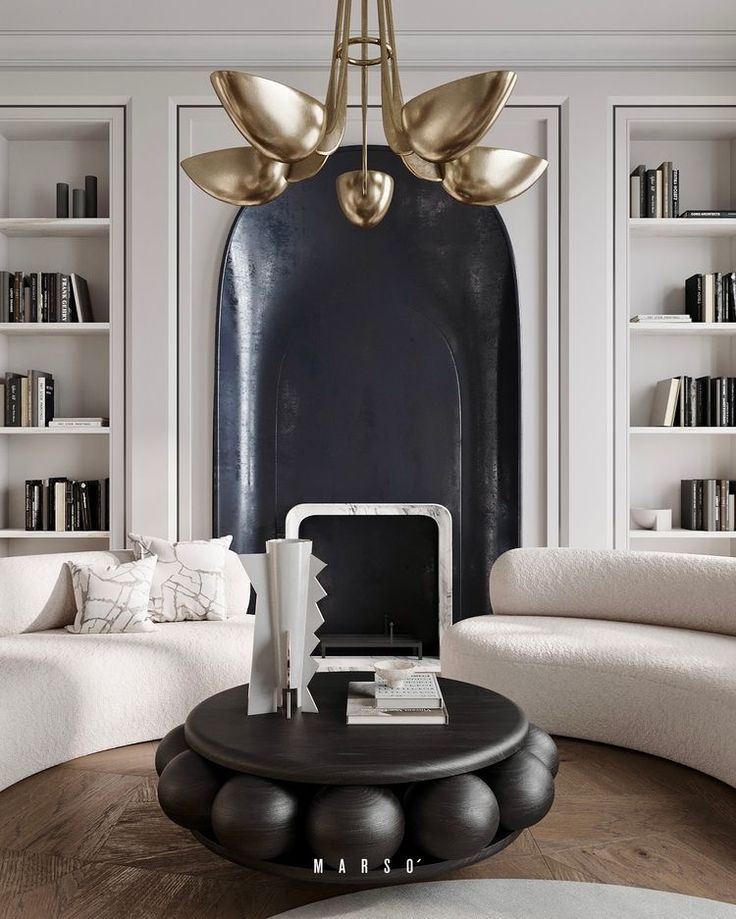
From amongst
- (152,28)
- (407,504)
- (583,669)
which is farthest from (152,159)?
(583,669)

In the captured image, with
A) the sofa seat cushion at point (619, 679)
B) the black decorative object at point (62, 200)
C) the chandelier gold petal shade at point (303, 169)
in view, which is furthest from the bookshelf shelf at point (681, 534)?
the black decorative object at point (62, 200)

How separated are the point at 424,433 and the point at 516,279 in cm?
89

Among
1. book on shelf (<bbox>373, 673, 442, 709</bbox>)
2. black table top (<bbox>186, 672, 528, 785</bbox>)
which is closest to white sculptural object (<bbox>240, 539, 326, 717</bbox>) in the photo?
black table top (<bbox>186, 672, 528, 785</bbox>)

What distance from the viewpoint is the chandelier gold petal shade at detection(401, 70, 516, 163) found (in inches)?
64.6

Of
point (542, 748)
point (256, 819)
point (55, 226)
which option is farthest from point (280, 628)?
point (55, 226)

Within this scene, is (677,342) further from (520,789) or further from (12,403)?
(12,403)

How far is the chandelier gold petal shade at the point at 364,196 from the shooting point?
2.44 meters

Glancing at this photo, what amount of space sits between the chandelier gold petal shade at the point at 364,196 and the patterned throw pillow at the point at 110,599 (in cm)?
158

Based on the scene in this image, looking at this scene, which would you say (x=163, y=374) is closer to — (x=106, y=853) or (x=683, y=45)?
(x=106, y=853)

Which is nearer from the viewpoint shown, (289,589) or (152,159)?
(289,589)

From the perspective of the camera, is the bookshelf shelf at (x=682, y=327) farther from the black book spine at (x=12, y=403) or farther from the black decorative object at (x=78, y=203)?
the black book spine at (x=12, y=403)

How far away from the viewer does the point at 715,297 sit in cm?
392

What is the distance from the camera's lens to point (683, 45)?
147 inches

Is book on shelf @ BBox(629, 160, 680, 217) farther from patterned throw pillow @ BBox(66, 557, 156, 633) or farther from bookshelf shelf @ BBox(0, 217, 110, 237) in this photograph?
patterned throw pillow @ BBox(66, 557, 156, 633)
